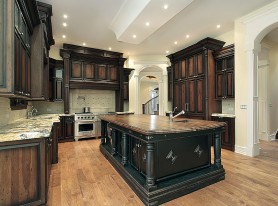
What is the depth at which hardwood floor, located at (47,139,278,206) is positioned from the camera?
6.55ft

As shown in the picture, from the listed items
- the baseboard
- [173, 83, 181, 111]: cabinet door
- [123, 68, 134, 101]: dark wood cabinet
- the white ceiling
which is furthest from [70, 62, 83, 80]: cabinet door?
the baseboard

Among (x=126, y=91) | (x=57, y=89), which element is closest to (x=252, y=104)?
(x=126, y=91)

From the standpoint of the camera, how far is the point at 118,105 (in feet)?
20.7

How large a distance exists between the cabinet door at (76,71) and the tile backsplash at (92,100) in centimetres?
58

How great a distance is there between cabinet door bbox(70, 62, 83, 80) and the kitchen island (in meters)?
3.61

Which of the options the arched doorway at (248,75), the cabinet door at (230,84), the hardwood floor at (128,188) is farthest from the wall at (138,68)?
the hardwood floor at (128,188)

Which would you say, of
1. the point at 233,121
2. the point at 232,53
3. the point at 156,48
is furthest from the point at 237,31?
the point at 156,48

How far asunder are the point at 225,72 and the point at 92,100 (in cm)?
461

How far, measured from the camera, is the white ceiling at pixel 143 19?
3.27m

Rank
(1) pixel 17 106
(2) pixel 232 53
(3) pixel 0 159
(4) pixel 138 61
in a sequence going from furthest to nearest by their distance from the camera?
(4) pixel 138 61 < (2) pixel 232 53 < (1) pixel 17 106 < (3) pixel 0 159

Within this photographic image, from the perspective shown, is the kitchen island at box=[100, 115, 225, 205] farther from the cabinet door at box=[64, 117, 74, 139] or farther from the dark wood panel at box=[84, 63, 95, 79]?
the dark wood panel at box=[84, 63, 95, 79]

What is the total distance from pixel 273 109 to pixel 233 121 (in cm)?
266

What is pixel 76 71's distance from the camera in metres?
5.54

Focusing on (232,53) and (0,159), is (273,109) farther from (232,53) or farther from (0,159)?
(0,159)
